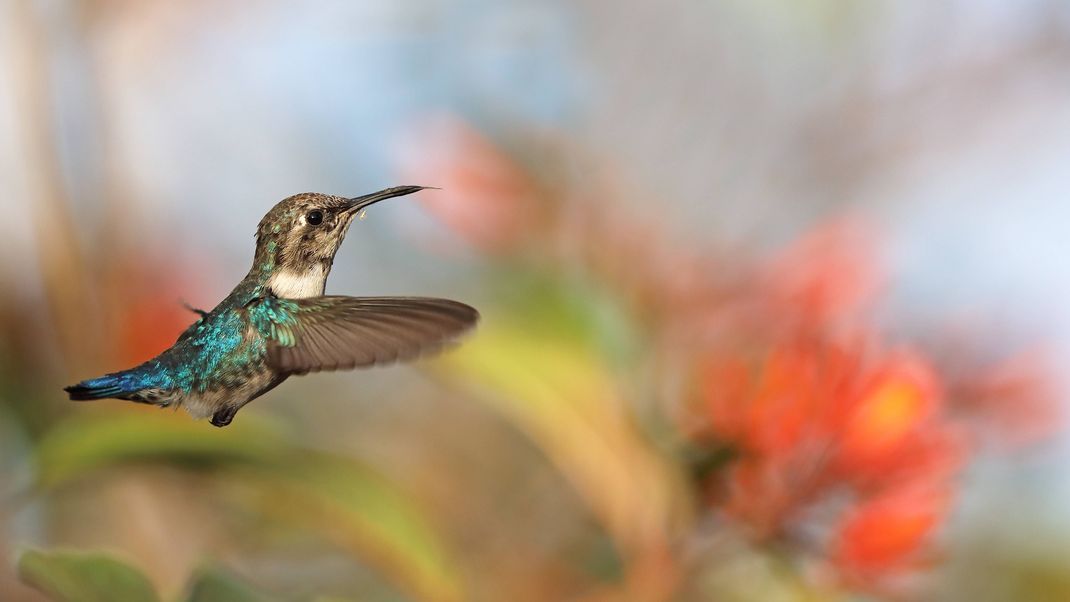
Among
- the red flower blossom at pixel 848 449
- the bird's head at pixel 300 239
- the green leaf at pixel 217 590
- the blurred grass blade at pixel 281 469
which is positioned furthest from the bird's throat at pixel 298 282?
the red flower blossom at pixel 848 449

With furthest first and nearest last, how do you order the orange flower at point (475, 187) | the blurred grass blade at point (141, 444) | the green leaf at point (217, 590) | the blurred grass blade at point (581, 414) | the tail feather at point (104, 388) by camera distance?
the orange flower at point (475, 187) → the blurred grass blade at point (581, 414) → the blurred grass blade at point (141, 444) → the green leaf at point (217, 590) → the tail feather at point (104, 388)

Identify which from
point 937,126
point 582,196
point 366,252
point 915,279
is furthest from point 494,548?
point 937,126

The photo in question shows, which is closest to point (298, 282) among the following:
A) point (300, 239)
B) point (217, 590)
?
point (300, 239)

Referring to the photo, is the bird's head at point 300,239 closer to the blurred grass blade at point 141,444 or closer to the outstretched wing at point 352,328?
the outstretched wing at point 352,328

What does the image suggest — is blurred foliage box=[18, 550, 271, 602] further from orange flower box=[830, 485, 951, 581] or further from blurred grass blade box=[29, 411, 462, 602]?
orange flower box=[830, 485, 951, 581]

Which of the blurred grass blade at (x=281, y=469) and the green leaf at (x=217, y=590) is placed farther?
the blurred grass blade at (x=281, y=469)

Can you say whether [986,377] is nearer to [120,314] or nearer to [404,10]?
[120,314]

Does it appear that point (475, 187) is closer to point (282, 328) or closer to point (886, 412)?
point (886, 412)
